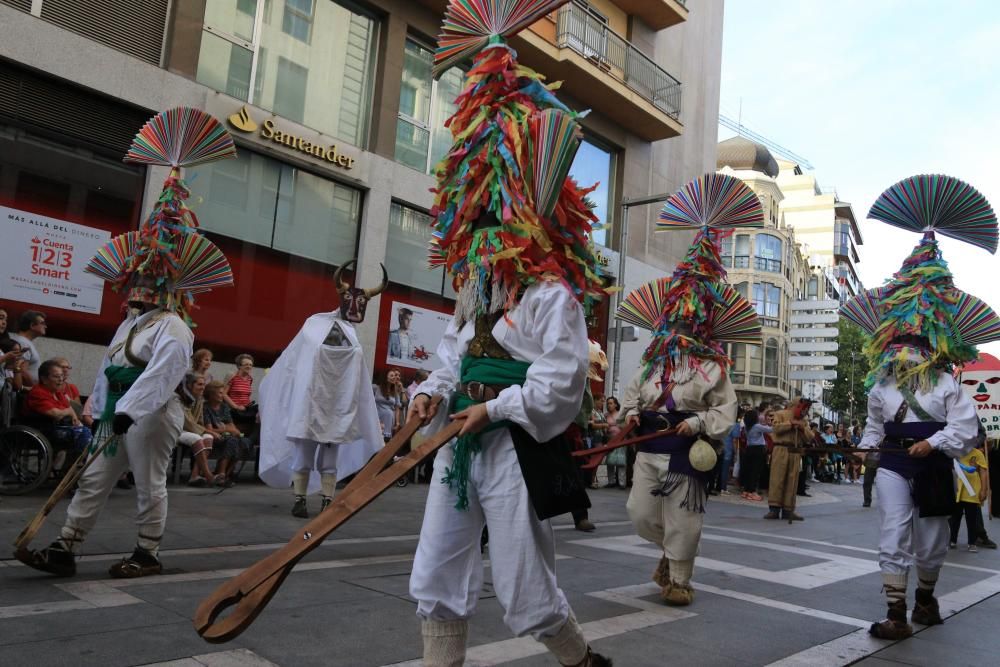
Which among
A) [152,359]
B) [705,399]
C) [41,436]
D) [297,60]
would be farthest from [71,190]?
[705,399]

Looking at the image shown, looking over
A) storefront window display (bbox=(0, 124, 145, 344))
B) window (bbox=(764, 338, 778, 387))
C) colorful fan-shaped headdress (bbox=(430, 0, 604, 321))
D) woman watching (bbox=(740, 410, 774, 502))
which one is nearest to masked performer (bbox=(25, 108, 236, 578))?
colorful fan-shaped headdress (bbox=(430, 0, 604, 321))

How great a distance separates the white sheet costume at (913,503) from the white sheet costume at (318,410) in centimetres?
487

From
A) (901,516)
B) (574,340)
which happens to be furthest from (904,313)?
(574,340)

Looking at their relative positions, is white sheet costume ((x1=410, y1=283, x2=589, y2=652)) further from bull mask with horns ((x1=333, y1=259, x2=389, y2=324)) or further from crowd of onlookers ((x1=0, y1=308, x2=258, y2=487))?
bull mask with horns ((x1=333, y1=259, x2=389, y2=324))

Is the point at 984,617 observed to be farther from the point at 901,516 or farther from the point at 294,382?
the point at 294,382

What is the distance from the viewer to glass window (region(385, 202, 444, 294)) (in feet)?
50.3

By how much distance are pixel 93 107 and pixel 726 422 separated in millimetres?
10108

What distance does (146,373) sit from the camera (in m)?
4.77

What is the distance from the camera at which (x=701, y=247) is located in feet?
20.5

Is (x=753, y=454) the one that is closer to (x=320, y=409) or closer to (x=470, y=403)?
(x=320, y=409)

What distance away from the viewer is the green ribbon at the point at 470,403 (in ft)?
9.51

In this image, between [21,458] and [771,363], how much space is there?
199 ft

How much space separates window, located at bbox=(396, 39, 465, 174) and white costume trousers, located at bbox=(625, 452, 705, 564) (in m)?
10.9

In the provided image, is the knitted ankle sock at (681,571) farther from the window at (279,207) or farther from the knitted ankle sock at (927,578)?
the window at (279,207)
